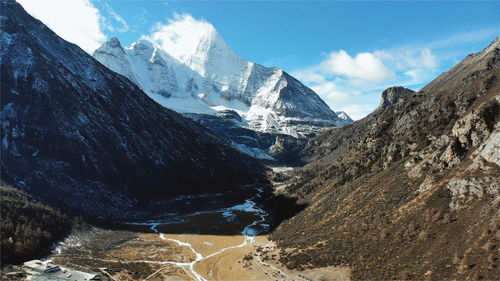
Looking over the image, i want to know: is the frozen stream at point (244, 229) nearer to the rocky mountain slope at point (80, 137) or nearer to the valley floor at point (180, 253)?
the valley floor at point (180, 253)

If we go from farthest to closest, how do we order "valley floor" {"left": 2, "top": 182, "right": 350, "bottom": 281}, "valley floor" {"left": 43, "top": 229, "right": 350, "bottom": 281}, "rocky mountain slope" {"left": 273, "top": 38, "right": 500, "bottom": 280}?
"valley floor" {"left": 2, "top": 182, "right": 350, "bottom": 281} < "valley floor" {"left": 43, "top": 229, "right": 350, "bottom": 281} < "rocky mountain slope" {"left": 273, "top": 38, "right": 500, "bottom": 280}

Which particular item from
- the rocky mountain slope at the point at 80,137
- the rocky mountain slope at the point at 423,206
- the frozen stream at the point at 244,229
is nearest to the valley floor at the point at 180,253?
the frozen stream at the point at 244,229

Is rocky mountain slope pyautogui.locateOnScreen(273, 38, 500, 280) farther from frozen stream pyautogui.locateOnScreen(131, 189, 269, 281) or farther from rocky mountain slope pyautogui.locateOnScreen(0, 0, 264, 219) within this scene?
rocky mountain slope pyautogui.locateOnScreen(0, 0, 264, 219)

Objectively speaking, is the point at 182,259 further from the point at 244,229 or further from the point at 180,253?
the point at 244,229

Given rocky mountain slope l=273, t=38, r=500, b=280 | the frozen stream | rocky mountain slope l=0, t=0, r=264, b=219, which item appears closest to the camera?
rocky mountain slope l=273, t=38, r=500, b=280

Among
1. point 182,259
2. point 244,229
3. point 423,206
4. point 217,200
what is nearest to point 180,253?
point 182,259

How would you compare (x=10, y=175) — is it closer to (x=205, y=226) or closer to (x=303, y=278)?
(x=205, y=226)

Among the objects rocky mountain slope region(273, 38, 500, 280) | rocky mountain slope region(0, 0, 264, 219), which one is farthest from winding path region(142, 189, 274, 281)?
rocky mountain slope region(0, 0, 264, 219)
